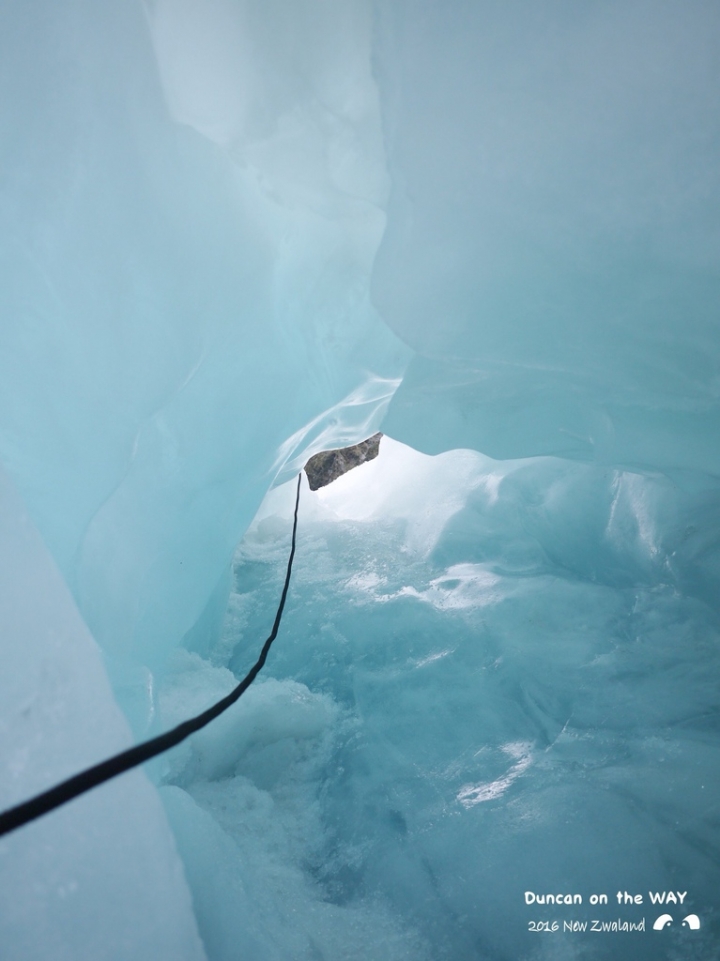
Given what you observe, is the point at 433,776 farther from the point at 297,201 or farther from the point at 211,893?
the point at 297,201

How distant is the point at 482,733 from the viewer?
6.46 ft

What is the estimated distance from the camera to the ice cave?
49.2 inches

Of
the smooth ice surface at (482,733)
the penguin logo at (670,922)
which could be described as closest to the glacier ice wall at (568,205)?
the smooth ice surface at (482,733)

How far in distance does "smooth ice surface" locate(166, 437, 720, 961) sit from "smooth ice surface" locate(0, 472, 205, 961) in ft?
1.54

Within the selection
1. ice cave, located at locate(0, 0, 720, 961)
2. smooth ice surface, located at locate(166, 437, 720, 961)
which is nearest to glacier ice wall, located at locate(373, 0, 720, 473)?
ice cave, located at locate(0, 0, 720, 961)

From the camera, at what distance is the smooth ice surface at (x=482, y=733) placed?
1.40 metres

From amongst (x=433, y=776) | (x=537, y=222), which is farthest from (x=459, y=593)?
(x=537, y=222)

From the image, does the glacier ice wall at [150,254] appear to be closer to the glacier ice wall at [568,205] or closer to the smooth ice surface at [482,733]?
the glacier ice wall at [568,205]

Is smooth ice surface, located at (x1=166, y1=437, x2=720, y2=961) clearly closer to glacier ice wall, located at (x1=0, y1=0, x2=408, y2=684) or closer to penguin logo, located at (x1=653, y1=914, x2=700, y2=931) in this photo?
penguin logo, located at (x1=653, y1=914, x2=700, y2=931)

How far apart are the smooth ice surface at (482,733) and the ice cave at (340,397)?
0.01 m

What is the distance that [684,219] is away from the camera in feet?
5.27

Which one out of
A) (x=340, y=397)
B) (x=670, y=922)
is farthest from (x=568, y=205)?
(x=670, y=922)

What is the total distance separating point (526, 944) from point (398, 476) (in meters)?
3.94

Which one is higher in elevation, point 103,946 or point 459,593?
point 103,946
